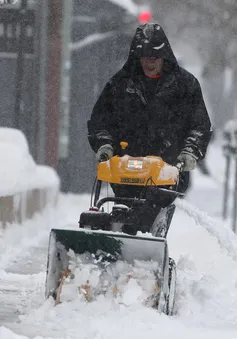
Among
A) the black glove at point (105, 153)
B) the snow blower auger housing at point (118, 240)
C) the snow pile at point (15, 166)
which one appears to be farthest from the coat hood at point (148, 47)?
the snow pile at point (15, 166)

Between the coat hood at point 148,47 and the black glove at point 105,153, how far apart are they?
0.59 metres

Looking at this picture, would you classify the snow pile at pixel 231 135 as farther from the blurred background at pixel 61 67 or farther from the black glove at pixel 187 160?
the black glove at pixel 187 160

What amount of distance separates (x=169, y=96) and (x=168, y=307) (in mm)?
1406

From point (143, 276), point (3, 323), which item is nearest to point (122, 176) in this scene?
point (143, 276)

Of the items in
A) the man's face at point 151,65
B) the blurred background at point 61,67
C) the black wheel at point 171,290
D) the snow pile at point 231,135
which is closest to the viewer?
the black wheel at point 171,290

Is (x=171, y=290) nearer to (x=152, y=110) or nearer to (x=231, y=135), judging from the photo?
(x=152, y=110)

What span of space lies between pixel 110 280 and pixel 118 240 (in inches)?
12.2

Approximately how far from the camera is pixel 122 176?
625cm

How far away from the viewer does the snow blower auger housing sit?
20.1ft

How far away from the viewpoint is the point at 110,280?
20.6 feet

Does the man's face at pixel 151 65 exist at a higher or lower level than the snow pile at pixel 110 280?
higher

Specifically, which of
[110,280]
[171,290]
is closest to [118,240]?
[110,280]

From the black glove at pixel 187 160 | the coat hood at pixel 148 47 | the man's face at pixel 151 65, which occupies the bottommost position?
the black glove at pixel 187 160

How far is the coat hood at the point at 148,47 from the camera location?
656cm
